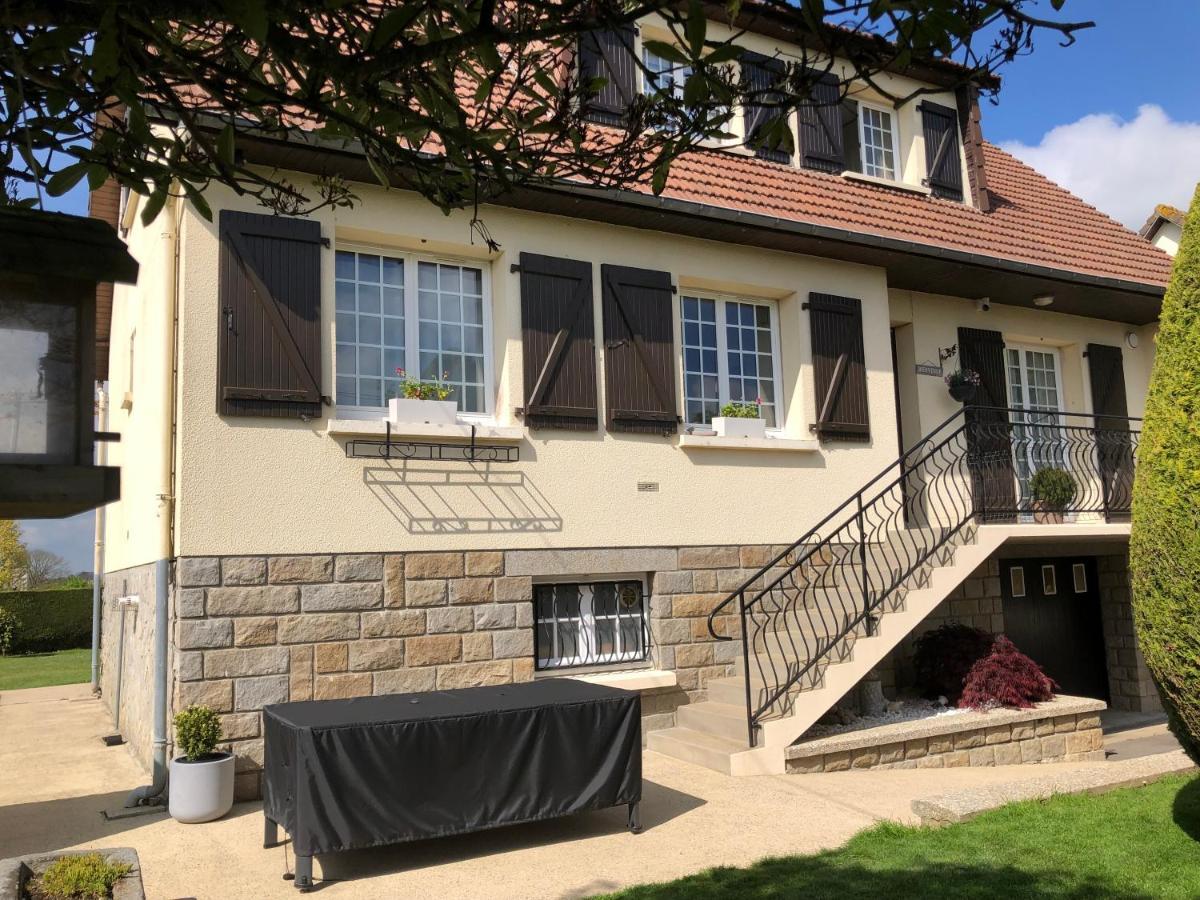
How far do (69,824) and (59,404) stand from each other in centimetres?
598

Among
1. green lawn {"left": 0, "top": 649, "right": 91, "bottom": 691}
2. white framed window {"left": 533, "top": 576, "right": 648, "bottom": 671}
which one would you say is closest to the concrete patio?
white framed window {"left": 533, "top": 576, "right": 648, "bottom": 671}

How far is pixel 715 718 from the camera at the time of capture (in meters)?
8.14

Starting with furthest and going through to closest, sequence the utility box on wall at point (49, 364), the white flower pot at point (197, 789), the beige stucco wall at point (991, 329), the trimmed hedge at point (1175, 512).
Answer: the beige stucco wall at point (991, 329) → the white flower pot at point (197, 789) → the trimmed hedge at point (1175, 512) → the utility box on wall at point (49, 364)

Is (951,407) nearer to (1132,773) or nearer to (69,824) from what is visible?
(1132,773)

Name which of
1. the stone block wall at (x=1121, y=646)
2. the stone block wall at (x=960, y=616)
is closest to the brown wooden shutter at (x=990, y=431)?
the stone block wall at (x=960, y=616)

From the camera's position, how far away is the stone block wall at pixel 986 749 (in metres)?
7.68

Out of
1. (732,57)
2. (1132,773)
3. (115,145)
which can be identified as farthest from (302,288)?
(1132,773)

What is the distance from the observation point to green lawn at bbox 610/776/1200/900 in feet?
15.8

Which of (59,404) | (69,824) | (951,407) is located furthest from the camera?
(951,407)

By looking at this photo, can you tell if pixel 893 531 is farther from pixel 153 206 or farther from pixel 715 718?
pixel 153 206

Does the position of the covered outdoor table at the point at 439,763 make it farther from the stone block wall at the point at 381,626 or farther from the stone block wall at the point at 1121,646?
the stone block wall at the point at 1121,646

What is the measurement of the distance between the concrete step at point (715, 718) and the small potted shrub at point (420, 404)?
315 centimetres

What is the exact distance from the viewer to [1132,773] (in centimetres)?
687

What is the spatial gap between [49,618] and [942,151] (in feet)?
69.6
